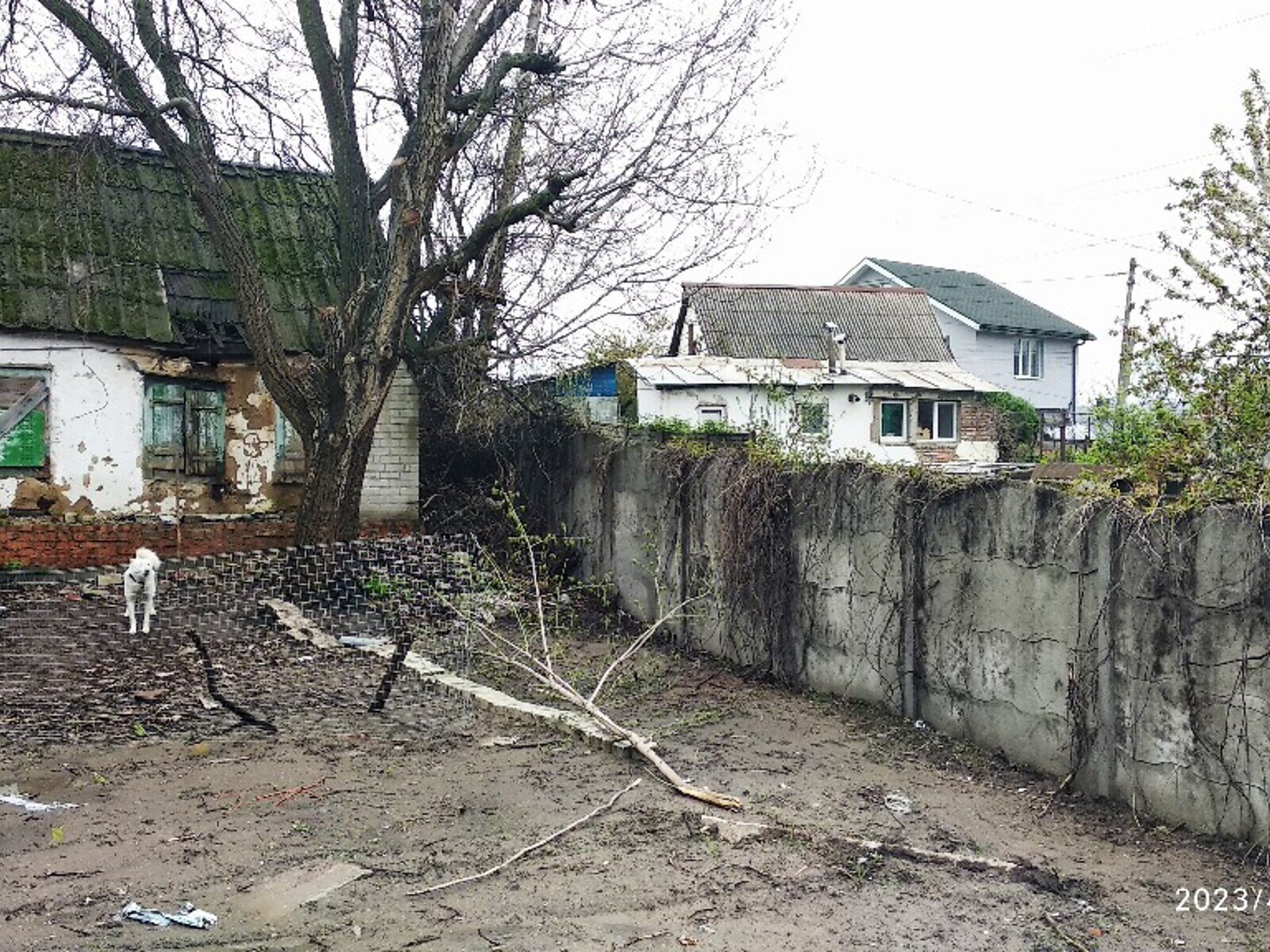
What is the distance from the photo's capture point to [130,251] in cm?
1371

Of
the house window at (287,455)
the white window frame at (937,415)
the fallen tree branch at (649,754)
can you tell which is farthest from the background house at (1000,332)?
the fallen tree branch at (649,754)

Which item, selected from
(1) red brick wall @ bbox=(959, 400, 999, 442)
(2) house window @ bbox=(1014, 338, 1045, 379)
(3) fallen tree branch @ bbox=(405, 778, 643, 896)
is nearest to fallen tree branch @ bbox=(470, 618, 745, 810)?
(3) fallen tree branch @ bbox=(405, 778, 643, 896)

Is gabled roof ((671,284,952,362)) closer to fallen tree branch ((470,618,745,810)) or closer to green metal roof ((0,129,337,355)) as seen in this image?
green metal roof ((0,129,337,355))

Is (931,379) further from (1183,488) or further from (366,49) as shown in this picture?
(1183,488)

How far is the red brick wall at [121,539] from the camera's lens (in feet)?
40.9

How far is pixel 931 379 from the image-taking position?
2611 cm

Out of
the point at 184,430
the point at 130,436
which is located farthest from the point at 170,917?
the point at 184,430

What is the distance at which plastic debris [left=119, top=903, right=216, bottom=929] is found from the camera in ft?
14.1

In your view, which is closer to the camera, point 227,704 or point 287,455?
point 227,704

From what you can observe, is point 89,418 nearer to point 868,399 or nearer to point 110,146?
point 110,146

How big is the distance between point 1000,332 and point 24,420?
32.6 meters

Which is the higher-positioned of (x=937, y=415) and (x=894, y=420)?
(x=937, y=415)

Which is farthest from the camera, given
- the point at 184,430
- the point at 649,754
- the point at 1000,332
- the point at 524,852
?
the point at 1000,332

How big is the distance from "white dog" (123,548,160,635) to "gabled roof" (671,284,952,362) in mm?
20250
